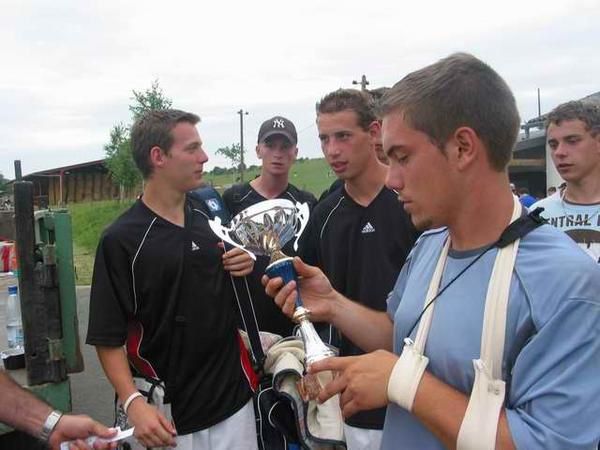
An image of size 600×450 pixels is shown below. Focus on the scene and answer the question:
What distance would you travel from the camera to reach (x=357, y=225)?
124 inches

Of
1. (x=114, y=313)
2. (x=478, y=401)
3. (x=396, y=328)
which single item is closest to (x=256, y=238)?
(x=114, y=313)

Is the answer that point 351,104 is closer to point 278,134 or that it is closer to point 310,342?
point 278,134

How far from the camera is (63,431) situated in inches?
101

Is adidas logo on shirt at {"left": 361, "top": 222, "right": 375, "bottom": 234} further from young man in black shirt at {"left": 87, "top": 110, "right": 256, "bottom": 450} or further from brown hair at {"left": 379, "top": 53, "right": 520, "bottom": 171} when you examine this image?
brown hair at {"left": 379, "top": 53, "right": 520, "bottom": 171}

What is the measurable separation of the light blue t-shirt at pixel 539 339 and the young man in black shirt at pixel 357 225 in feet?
4.76

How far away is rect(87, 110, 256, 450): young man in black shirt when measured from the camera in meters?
2.86

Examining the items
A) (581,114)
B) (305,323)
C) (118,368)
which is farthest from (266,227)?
(581,114)

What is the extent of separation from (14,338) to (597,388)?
11.2ft

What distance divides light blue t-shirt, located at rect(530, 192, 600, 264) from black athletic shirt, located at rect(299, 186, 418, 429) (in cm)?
114

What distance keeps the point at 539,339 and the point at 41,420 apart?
2.29 m

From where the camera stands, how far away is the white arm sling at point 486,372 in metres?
1.28

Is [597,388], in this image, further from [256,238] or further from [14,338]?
[14,338]

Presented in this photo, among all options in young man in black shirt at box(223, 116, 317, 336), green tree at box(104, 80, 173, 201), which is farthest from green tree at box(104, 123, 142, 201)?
young man in black shirt at box(223, 116, 317, 336)

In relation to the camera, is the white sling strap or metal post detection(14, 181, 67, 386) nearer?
the white sling strap
